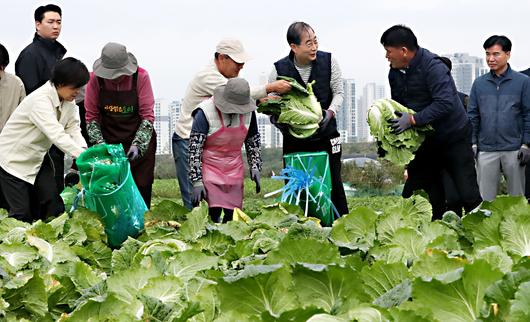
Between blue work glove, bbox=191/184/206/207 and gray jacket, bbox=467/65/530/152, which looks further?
gray jacket, bbox=467/65/530/152

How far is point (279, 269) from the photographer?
6.66ft

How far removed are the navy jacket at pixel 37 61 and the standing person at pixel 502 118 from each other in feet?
12.7

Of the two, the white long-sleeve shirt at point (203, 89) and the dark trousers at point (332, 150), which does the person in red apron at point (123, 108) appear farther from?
the dark trousers at point (332, 150)

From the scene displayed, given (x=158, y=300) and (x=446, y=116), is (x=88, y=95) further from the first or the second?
(x=158, y=300)

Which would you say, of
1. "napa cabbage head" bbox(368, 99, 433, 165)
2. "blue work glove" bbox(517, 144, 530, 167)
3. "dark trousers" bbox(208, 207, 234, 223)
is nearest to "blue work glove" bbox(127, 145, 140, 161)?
"dark trousers" bbox(208, 207, 234, 223)

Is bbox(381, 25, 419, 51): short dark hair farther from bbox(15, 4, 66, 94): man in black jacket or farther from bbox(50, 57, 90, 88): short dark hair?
bbox(15, 4, 66, 94): man in black jacket

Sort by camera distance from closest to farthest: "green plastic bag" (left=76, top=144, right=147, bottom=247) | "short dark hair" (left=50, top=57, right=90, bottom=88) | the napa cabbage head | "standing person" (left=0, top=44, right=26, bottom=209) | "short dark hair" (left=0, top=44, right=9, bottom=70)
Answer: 1. "green plastic bag" (left=76, top=144, right=147, bottom=247)
2. "short dark hair" (left=50, top=57, right=90, bottom=88)
3. the napa cabbage head
4. "short dark hair" (left=0, top=44, right=9, bottom=70)
5. "standing person" (left=0, top=44, right=26, bottom=209)

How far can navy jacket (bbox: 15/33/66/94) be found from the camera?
8.09 metres

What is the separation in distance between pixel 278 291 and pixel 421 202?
2.21m

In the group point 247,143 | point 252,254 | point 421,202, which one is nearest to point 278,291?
point 252,254

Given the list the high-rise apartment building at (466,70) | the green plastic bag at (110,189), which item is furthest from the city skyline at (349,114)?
the green plastic bag at (110,189)

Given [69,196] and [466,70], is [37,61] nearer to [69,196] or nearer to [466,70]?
[69,196]

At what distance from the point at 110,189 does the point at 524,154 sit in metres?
4.31

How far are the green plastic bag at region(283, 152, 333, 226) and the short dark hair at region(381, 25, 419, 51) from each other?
1.08 m
